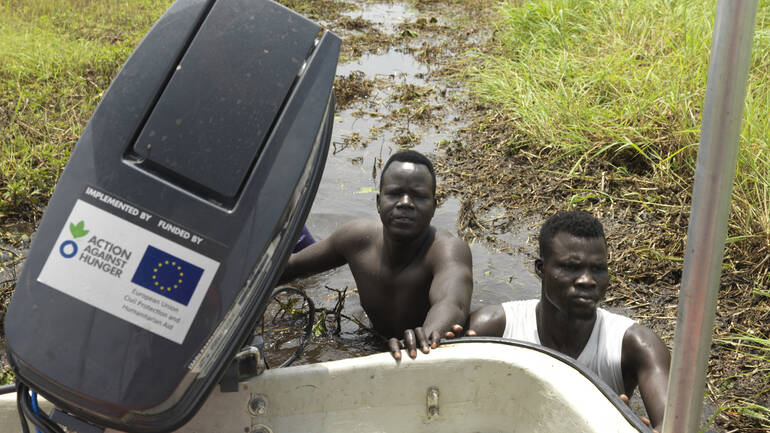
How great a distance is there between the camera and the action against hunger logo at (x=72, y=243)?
1.39 meters

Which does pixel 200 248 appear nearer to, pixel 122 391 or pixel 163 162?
pixel 163 162

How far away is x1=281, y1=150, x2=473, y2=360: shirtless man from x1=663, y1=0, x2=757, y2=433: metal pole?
1.39 metres

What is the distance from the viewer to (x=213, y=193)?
145 cm

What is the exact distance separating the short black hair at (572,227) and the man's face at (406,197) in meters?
0.49

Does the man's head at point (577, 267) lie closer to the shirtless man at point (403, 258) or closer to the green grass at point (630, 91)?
the shirtless man at point (403, 258)

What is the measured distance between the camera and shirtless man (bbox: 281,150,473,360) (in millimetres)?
2709

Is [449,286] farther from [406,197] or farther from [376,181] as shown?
[376,181]

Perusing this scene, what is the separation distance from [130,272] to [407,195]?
5.06 feet

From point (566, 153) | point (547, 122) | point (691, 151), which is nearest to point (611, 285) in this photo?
point (691, 151)

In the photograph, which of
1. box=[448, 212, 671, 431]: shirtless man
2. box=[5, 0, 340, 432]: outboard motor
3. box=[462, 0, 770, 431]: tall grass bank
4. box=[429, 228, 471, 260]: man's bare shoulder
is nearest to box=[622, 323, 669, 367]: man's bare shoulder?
box=[448, 212, 671, 431]: shirtless man

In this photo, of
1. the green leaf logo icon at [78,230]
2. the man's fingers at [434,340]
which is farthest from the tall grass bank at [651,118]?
the green leaf logo icon at [78,230]

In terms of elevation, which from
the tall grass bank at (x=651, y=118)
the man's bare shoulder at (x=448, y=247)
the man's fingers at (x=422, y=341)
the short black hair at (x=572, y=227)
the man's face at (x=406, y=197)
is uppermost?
the tall grass bank at (x=651, y=118)

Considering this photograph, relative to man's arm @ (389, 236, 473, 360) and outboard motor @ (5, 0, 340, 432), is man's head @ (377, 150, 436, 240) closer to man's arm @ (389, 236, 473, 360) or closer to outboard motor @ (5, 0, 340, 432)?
man's arm @ (389, 236, 473, 360)

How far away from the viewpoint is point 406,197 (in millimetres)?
2791
